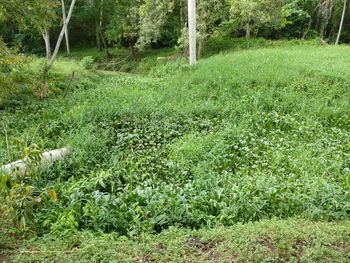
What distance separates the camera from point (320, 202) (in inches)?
140

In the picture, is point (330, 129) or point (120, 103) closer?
point (330, 129)

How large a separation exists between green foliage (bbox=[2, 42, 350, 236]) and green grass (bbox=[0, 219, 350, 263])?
0.81 feet

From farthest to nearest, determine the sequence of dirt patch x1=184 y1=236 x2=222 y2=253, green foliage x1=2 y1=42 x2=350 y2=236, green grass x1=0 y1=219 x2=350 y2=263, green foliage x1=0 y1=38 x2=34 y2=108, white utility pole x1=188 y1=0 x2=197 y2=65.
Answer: white utility pole x1=188 y1=0 x2=197 y2=65 < green foliage x1=0 y1=38 x2=34 y2=108 < green foliage x1=2 y1=42 x2=350 y2=236 < dirt patch x1=184 y1=236 x2=222 y2=253 < green grass x1=0 y1=219 x2=350 y2=263

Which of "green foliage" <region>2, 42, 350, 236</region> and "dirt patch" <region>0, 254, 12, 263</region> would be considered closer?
"dirt patch" <region>0, 254, 12, 263</region>

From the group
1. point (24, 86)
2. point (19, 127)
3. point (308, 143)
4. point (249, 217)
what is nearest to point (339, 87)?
point (308, 143)

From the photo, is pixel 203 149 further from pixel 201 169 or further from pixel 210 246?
pixel 210 246

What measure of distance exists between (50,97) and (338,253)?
28.0ft

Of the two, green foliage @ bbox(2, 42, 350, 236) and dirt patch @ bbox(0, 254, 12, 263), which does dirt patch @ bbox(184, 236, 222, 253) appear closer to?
green foliage @ bbox(2, 42, 350, 236)

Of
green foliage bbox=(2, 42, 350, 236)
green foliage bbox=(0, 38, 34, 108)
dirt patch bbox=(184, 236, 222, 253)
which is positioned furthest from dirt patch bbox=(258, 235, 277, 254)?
green foliage bbox=(0, 38, 34, 108)

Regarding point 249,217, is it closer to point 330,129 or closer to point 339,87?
point 330,129

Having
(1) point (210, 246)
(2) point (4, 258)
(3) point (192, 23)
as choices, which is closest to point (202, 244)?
(1) point (210, 246)

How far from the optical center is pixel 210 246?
2.71m

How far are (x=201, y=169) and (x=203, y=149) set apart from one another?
2.33ft

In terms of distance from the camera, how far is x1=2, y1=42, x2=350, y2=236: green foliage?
335 cm
